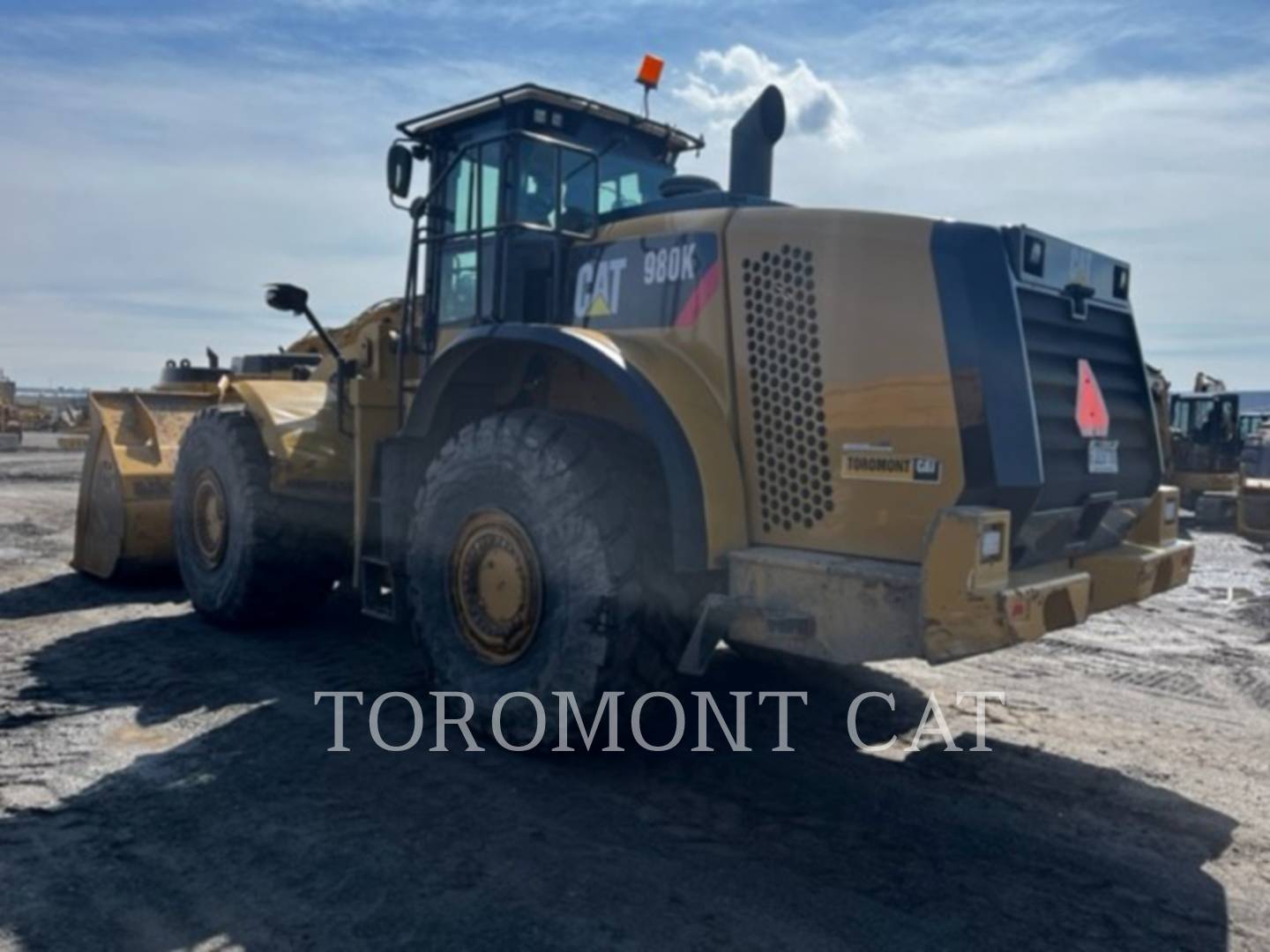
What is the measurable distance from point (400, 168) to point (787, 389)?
2.94 metres

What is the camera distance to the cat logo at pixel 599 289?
16.6 ft

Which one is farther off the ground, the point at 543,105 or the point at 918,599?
the point at 543,105

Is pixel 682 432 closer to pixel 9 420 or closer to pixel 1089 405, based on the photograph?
pixel 1089 405

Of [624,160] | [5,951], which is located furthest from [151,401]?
[5,951]

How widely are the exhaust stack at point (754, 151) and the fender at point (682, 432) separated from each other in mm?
1196

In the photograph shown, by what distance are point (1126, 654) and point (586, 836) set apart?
4.89 metres

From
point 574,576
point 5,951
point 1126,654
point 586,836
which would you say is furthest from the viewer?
point 1126,654

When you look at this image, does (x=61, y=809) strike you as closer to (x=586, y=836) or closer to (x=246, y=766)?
(x=246, y=766)

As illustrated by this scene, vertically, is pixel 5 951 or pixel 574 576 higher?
pixel 574 576

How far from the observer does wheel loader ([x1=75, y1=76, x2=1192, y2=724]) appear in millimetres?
3943

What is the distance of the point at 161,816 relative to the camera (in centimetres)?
404

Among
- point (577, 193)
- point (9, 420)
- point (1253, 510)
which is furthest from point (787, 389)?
point (9, 420)

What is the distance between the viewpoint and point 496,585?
4.82 meters

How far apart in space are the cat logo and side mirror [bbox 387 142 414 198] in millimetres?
1426
